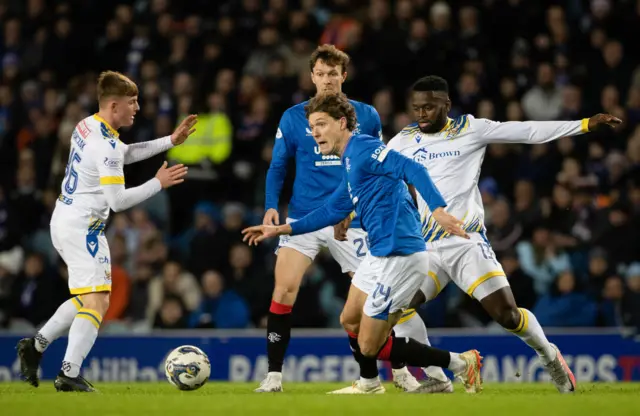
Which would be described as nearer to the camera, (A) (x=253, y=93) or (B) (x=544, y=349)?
(B) (x=544, y=349)

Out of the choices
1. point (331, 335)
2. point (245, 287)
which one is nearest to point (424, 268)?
point (331, 335)

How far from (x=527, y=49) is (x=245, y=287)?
209 inches

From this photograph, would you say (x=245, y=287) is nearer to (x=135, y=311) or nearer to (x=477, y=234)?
(x=135, y=311)

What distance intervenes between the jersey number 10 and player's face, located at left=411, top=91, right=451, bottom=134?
2.70 meters

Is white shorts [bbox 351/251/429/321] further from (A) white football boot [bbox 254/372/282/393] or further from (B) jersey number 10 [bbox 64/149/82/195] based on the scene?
(B) jersey number 10 [bbox 64/149/82/195]

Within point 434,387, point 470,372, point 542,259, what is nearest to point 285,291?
point 434,387

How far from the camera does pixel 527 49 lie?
1617cm

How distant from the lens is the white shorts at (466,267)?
8797 mm

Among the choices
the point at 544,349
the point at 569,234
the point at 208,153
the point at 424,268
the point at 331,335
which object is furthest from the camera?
the point at 208,153

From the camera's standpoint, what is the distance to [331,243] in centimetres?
953

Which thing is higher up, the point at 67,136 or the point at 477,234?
the point at 67,136

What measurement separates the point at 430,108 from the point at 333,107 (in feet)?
3.41

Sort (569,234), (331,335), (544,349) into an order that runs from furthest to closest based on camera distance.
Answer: (569,234) < (331,335) < (544,349)

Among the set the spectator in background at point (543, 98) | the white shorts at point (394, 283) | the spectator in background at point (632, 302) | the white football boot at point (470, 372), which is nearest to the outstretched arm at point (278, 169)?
the white shorts at point (394, 283)
